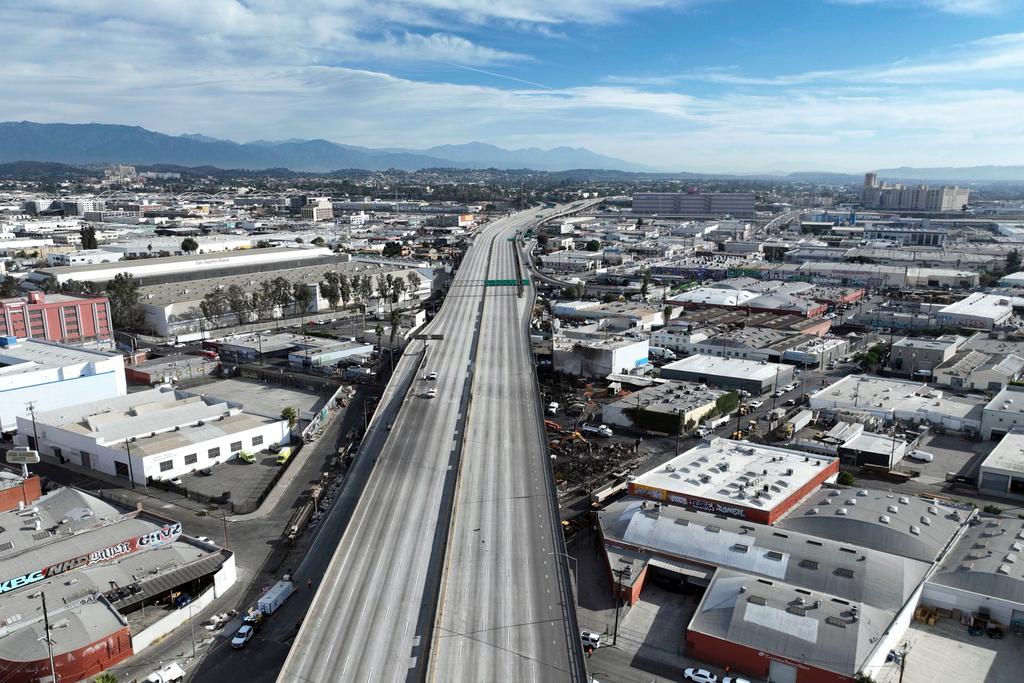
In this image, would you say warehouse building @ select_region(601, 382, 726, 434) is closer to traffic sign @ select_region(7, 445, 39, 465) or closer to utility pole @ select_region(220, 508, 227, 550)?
utility pole @ select_region(220, 508, 227, 550)

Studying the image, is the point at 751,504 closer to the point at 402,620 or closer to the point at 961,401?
the point at 402,620

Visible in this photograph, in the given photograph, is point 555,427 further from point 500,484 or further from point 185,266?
point 185,266

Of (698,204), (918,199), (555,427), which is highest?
(918,199)

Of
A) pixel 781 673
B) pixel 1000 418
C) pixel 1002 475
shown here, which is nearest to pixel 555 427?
pixel 1002 475

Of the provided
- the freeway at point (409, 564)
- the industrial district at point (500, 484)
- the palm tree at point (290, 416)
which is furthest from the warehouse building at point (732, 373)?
the palm tree at point (290, 416)

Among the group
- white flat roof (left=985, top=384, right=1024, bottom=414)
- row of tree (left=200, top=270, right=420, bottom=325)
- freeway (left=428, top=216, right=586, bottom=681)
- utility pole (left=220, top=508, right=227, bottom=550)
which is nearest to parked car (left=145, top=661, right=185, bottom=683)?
utility pole (left=220, top=508, right=227, bottom=550)
